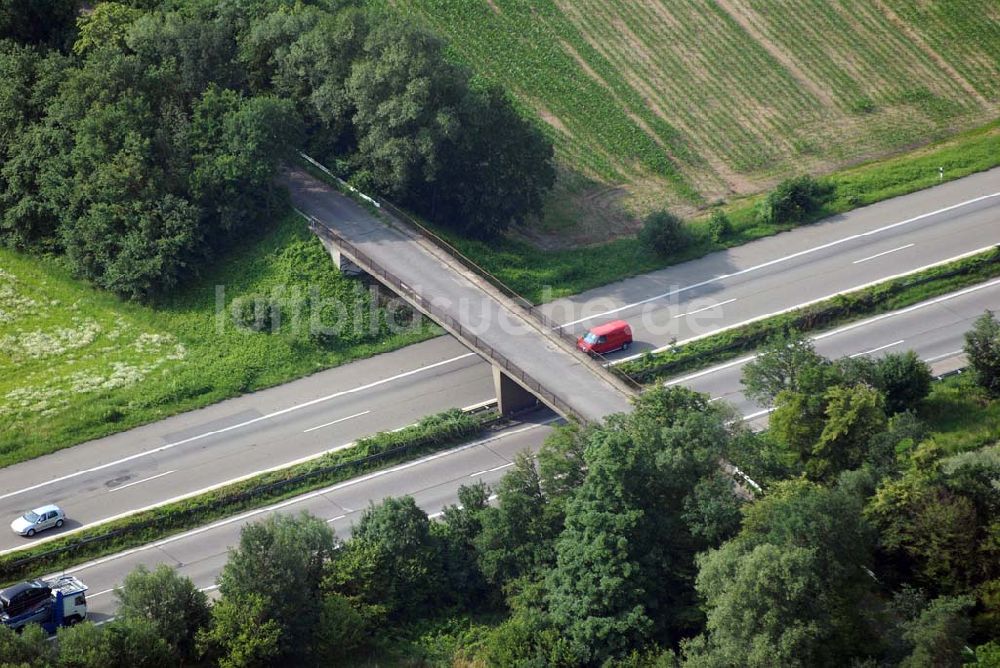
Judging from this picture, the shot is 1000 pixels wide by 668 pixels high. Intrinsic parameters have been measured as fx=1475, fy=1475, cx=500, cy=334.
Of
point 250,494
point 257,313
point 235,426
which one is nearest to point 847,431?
point 250,494

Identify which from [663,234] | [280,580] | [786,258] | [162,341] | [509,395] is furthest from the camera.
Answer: [786,258]

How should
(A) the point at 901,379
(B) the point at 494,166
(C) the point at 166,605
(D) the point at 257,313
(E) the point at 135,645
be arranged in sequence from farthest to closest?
(B) the point at 494,166 → (D) the point at 257,313 → (A) the point at 901,379 → (C) the point at 166,605 → (E) the point at 135,645

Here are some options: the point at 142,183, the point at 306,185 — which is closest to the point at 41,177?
the point at 142,183

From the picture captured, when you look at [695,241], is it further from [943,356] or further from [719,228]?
[943,356]

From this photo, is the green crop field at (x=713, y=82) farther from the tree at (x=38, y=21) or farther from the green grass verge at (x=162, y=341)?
the tree at (x=38, y=21)

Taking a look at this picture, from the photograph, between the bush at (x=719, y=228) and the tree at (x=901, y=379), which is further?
the bush at (x=719, y=228)

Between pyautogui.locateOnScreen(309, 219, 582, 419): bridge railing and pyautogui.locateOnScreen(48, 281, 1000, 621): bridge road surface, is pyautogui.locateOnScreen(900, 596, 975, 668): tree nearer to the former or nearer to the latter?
pyautogui.locateOnScreen(48, 281, 1000, 621): bridge road surface

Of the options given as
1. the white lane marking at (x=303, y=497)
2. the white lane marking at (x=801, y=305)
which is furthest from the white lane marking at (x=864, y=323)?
the white lane marking at (x=303, y=497)
